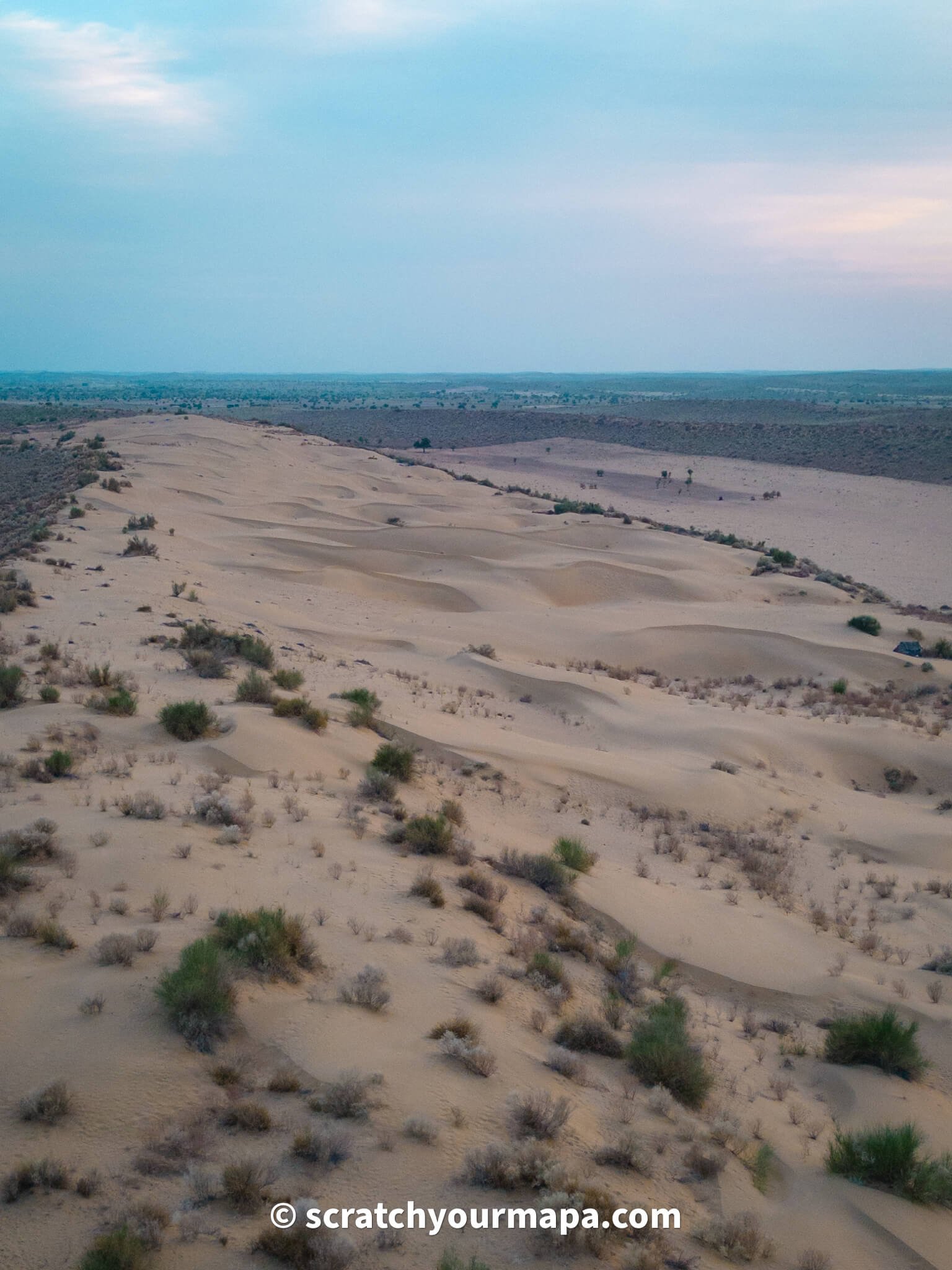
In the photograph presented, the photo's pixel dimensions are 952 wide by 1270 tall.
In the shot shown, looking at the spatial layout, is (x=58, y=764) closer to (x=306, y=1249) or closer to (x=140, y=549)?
(x=306, y=1249)

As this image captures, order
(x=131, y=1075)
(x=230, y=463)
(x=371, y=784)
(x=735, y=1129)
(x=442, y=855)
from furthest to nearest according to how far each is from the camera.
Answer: (x=230, y=463) < (x=371, y=784) < (x=442, y=855) < (x=735, y=1129) < (x=131, y=1075)

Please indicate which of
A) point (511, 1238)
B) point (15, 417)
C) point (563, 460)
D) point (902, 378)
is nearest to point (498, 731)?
point (511, 1238)

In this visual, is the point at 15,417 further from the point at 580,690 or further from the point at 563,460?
the point at 580,690

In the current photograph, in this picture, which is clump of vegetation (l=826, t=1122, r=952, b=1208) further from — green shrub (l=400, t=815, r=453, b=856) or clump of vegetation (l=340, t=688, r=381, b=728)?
clump of vegetation (l=340, t=688, r=381, b=728)

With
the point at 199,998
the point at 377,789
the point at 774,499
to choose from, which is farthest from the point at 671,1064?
the point at 774,499

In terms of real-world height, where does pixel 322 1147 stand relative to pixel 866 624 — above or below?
above

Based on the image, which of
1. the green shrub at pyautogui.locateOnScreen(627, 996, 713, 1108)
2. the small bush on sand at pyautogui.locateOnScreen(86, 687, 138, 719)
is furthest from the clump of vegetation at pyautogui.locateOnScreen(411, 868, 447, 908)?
the small bush on sand at pyautogui.locateOnScreen(86, 687, 138, 719)

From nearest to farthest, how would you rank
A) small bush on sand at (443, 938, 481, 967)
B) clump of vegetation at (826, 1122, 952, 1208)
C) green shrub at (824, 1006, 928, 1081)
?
1. clump of vegetation at (826, 1122, 952, 1208)
2. green shrub at (824, 1006, 928, 1081)
3. small bush on sand at (443, 938, 481, 967)
